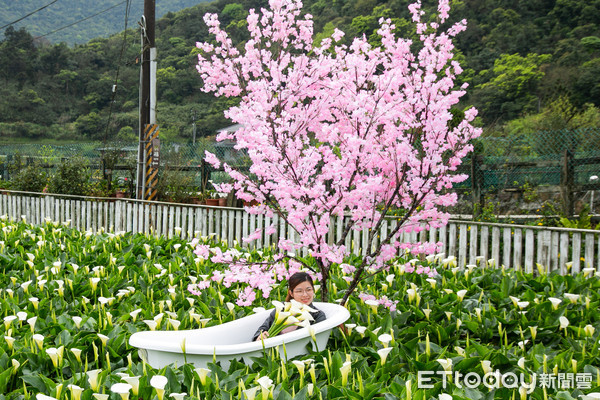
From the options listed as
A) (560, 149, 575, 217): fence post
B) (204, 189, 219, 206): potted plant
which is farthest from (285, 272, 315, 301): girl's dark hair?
(204, 189, 219, 206): potted plant

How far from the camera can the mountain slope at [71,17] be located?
6919 cm

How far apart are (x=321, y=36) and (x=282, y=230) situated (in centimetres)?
3508

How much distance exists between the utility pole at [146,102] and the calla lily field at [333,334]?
4.52 meters

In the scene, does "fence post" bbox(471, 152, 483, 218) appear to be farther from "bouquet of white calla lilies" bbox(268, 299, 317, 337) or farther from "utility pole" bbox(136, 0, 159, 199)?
"bouquet of white calla lilies" bbox(268, 299, 317, 337)

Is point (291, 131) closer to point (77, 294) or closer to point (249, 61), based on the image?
point (249, 61)

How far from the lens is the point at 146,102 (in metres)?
11.6

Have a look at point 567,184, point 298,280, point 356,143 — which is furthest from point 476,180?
point 298,280

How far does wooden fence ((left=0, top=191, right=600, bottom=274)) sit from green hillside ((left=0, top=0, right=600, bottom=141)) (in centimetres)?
1606

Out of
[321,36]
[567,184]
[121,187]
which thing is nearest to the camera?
[567,184]

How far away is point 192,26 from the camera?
5228 cm

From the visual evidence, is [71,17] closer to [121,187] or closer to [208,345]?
[121,187]

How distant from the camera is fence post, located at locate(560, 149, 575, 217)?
8.99 meters

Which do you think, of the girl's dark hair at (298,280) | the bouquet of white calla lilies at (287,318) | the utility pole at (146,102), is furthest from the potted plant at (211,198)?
the bouquet of white calla lilies at (287,318)

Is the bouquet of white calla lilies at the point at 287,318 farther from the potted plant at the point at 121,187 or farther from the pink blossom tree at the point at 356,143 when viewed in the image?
the potted plant at the point at 121,187
